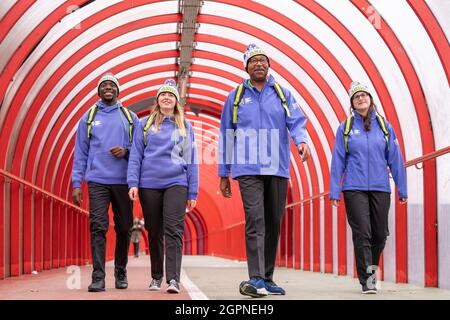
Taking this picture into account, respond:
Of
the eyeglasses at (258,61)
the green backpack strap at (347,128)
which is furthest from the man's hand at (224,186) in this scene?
the green backpack strap at (347,128)

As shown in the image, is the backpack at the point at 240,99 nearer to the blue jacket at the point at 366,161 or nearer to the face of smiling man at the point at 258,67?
the face of smiling man at the point at 258,67

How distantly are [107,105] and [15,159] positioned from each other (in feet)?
23.1

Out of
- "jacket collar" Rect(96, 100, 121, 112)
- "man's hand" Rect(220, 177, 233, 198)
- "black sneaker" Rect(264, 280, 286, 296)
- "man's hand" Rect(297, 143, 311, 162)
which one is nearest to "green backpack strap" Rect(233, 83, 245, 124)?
"man's hand" Rect(220, 177, 233, 198)

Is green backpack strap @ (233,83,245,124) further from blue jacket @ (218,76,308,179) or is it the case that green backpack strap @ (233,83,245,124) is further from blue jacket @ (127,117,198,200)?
blue jacket @ (127,117,198,200)

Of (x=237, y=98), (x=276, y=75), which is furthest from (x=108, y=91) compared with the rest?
(x=276, y=75)

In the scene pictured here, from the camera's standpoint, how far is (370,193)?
28.9 feet

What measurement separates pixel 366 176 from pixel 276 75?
11037mm

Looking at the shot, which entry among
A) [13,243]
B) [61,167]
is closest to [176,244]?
[13,243]

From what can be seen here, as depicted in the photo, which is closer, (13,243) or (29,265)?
(13,243)

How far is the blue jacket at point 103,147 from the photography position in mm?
8945

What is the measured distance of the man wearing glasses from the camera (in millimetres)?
7695

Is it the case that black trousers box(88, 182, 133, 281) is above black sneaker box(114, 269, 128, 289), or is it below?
above
